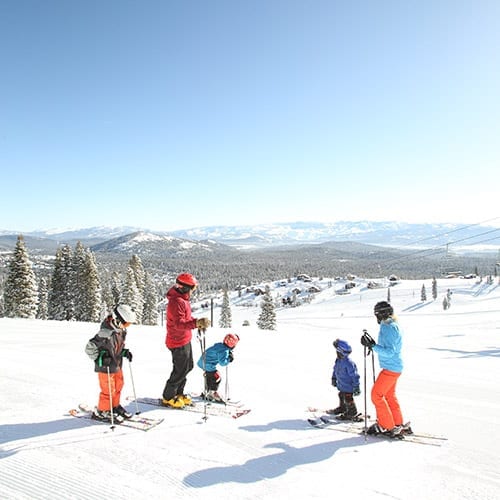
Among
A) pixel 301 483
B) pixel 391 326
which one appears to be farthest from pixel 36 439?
pixel 391 326

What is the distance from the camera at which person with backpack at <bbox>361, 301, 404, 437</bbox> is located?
493 cm

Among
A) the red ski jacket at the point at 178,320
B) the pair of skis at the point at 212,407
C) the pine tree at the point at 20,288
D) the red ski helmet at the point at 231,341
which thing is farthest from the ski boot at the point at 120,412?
the pine tree at the point at 20,288

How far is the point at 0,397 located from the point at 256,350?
315 inches

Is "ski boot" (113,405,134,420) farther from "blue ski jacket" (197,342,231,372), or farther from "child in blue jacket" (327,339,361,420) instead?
"child in blue jacket" (327,339,361,420)

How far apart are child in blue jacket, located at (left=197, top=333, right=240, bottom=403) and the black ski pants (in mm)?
359

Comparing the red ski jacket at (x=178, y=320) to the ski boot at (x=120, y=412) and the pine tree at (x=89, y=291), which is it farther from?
the pine tree at (x=89, y=291)

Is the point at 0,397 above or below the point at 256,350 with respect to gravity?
above

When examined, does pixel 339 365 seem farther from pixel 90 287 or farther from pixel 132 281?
pixel 132 281

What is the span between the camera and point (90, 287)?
3303cm

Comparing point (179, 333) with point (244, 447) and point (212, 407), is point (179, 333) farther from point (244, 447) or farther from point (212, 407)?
point (244, 447)

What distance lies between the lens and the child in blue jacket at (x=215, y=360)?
627 cm

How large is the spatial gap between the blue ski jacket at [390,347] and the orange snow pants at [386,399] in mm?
101

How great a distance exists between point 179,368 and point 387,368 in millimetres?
3237

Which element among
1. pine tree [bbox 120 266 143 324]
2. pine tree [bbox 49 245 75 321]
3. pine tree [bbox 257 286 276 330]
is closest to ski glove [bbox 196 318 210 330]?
pine tree [bbox 49 245 75 321]
